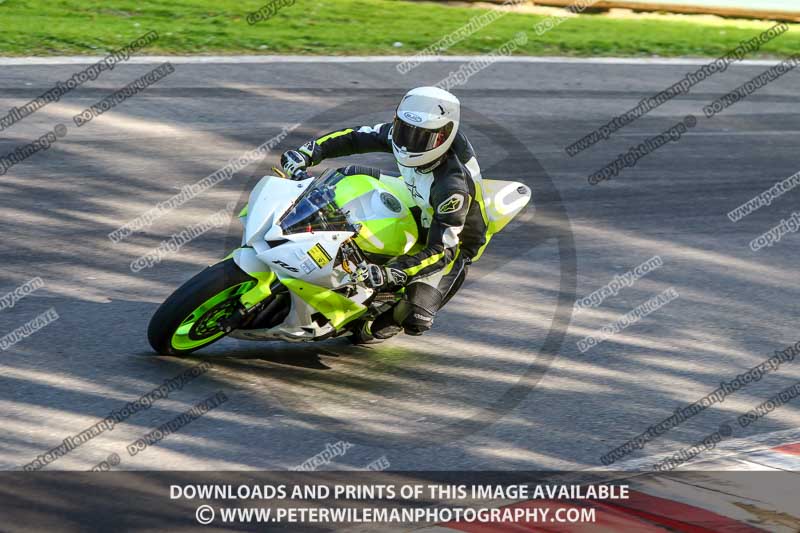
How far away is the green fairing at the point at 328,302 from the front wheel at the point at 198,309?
0.91 feet

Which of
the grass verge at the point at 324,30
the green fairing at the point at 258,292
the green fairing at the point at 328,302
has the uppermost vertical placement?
the green fairing at the point at 258,292

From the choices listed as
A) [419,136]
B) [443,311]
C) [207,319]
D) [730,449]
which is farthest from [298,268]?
[730,449]

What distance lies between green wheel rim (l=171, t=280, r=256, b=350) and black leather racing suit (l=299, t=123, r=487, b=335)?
1024 mm

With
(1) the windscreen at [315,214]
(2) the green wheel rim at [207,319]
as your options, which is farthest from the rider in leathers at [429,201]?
(2) the green wheel rim at [207,319]

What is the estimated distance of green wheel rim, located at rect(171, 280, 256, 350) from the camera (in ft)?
22.4

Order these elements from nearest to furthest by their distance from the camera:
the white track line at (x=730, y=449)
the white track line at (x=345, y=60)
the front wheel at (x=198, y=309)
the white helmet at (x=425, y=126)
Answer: the white track line at (x=730, y=449)
the front wheel at (x=198, y=309)
the white helmet at (x=425, y=126)
the white track line at (x=345, y=60)

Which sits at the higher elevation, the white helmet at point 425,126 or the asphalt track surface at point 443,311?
the white helmet at point 425,126

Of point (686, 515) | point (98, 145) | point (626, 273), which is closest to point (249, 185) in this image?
point (98, 145)

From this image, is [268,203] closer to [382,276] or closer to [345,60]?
[382,276]

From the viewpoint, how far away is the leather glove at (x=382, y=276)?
267 inches

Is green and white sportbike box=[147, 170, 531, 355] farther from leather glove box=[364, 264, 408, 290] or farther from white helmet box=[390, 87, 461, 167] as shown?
white helmet box=[390, 87, 461, 167]

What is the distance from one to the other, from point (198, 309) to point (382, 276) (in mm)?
1166

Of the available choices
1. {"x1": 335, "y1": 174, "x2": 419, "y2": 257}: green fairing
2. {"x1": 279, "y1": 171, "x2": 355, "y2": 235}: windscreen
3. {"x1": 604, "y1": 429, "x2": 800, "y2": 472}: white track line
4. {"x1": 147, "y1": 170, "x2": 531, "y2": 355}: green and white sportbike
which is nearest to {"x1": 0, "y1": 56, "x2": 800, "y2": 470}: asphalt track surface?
{"x1": 604, "y1": 429, "x2": 800, "y2": 472}: white track line

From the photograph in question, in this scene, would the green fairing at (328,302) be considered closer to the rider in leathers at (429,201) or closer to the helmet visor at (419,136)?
the rider in leathers at (429,201)
